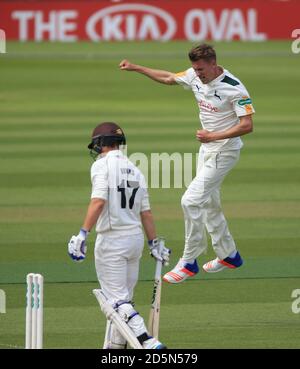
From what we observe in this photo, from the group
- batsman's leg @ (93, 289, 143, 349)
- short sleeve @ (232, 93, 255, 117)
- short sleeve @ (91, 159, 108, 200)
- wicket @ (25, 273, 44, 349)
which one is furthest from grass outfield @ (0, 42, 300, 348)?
short sleeve @ (232, 93, 255, 117)

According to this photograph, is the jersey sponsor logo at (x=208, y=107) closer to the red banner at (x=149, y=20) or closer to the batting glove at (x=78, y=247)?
the batting glove at (x=78, y=247)

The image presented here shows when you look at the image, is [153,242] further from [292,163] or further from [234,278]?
[292,163]

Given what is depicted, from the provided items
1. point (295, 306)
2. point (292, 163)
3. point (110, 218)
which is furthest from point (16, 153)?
point (110, 218)

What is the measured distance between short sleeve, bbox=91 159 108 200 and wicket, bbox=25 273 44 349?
2.72 feet

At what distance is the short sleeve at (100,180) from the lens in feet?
27.6

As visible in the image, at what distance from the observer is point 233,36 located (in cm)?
3931

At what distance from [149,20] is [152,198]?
22202 millimetres

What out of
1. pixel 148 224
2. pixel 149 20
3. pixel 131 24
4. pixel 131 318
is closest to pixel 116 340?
pixel 131 318

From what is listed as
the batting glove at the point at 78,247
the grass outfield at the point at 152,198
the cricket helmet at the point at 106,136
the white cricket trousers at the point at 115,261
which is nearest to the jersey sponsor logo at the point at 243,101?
the grass outfield at the point at 152,198

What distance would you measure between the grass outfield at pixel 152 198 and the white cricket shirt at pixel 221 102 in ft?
4.75

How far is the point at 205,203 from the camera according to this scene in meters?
11.1

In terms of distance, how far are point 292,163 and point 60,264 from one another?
26.1ft

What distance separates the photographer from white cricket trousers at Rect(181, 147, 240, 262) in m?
11.0

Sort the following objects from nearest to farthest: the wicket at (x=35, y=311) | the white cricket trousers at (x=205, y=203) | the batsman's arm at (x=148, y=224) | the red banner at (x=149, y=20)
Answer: the wicket at (x=35, y=311), the batsman's arm at (x=148, y=224), the white cricket trousers at (x=205, y=203), the red banner at (x=149, y=20)
